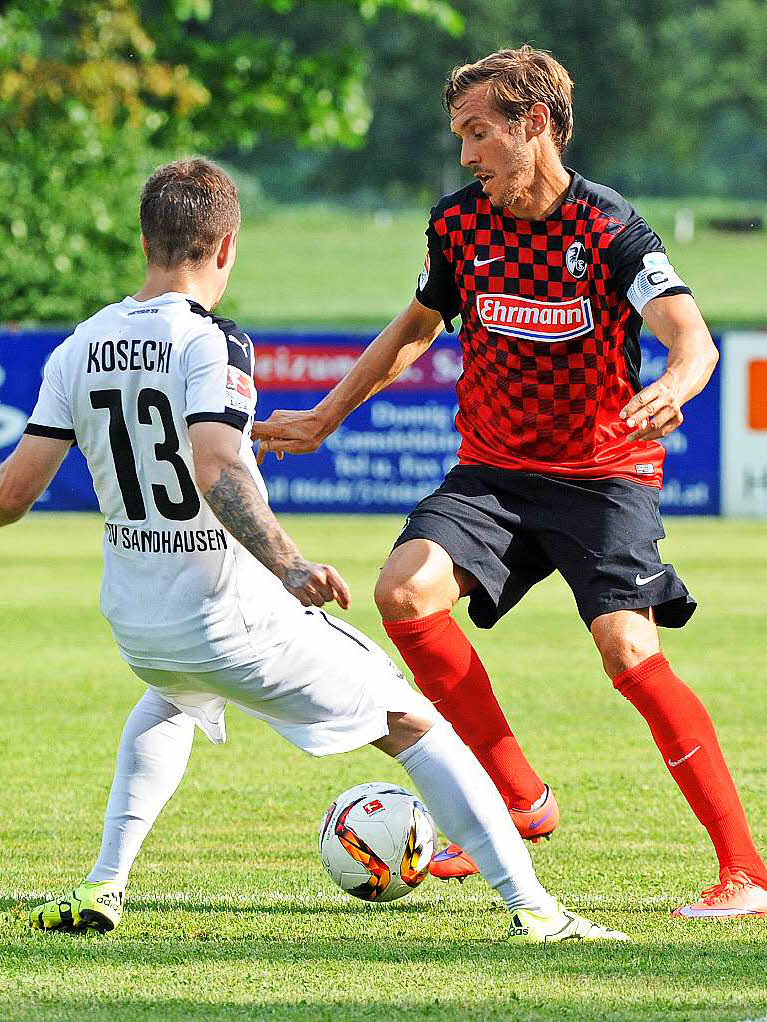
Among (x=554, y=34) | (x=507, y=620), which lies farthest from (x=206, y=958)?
Answer: (x=554, y=34)

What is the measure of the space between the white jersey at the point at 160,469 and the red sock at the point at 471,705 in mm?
939

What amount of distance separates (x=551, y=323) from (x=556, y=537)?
61 cm

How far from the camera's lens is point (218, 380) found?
4.05 meters

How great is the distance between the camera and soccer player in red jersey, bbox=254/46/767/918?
4.91 m

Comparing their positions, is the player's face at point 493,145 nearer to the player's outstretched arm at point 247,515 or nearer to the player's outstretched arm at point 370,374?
the player's outstretched arm at point 370,374

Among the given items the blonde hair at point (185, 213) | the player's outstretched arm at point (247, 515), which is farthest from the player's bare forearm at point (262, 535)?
the blonde hair at point (185, 213)

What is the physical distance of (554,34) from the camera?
69.9 meters

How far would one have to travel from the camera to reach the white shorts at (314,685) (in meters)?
4.22

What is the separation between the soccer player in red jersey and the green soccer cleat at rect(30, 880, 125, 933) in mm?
1068

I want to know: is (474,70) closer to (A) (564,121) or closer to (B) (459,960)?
(A) (564,121)

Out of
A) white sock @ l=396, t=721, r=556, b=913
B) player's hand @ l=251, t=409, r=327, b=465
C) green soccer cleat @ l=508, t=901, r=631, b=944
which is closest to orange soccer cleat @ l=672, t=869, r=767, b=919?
green soccer cleat @ l=508, t=901, r=631, b=944

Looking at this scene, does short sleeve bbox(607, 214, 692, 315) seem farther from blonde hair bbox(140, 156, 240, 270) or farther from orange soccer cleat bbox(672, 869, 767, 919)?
orange soccer cleat bbox(672, 869, 767, 919)

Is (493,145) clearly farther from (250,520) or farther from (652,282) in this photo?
(250,520)

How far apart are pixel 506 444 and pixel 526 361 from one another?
0.27 meters
